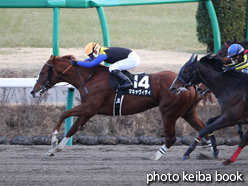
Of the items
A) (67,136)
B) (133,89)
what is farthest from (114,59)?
(67,136)

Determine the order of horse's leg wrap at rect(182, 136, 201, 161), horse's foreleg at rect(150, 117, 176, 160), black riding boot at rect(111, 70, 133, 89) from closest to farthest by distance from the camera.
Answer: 1. horse's leg wrap at rect(182, 136, 201, 161)
2. black riding boot at rect(111, 70, 133, 89)
3. horse's foreleg at rect(150, 117, 176, 160)

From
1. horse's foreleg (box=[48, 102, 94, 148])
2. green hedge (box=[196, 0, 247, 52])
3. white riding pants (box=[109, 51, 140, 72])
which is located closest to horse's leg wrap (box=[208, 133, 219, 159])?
white riding pants (box=[109, 51, 140, 72])

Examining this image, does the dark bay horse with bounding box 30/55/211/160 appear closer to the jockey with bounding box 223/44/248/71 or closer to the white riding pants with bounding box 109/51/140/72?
the white riding pants with bounding box 109/51/140/72

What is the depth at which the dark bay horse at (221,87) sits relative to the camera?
5031 millimetres

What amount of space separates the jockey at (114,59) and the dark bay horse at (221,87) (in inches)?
32.1

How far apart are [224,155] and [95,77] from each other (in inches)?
94.2

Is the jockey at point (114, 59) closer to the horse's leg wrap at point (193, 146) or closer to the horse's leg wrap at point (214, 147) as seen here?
the horse's leg wrap at point (193, 146)

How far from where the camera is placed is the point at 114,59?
5734mm

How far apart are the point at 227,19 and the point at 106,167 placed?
22.5ft

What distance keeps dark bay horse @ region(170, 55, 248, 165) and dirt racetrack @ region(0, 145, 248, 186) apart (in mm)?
378

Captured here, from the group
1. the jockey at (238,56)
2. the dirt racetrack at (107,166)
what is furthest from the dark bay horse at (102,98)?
the jockey at (238,56)

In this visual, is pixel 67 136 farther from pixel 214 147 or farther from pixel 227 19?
pixel 227 19

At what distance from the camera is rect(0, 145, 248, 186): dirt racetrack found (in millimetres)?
4348

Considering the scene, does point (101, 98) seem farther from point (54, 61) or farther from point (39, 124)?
point (39, 124)
